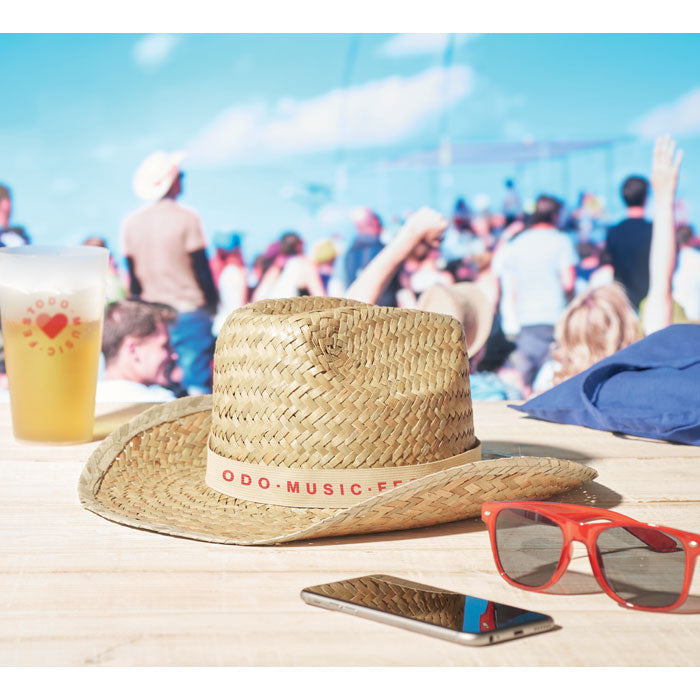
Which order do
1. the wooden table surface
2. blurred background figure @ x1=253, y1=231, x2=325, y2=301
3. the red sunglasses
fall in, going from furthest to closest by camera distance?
blurred background figure @ x1=253, y1=231, x2=325, y2=301 → the red sunglasses → the wooden table surface

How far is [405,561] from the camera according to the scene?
983 millimetres

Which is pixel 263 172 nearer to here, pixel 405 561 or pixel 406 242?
pixel 406 242

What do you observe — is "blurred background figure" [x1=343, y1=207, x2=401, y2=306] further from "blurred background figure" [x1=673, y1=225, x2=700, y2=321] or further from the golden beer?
the golden beer

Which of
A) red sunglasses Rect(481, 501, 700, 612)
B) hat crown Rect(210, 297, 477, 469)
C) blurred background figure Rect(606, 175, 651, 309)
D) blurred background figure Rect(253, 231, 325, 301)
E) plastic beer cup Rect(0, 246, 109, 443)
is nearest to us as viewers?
red sunglasses Rect(481, 501, 700, 612)

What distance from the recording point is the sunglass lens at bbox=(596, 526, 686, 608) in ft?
2.76

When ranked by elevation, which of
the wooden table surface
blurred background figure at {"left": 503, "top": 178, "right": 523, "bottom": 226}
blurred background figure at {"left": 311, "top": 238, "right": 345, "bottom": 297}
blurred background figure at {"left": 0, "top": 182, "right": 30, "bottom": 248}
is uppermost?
blurred background figure at {"left": 503, "top": 178, "right": 523, "bottom": 226}

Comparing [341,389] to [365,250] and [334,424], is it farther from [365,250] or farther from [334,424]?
[365,250]

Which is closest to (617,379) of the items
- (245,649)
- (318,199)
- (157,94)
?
(245,649)

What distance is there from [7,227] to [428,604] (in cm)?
334

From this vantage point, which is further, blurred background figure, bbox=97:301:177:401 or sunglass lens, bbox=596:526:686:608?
blurred background figure, bbox=97:301:177:401

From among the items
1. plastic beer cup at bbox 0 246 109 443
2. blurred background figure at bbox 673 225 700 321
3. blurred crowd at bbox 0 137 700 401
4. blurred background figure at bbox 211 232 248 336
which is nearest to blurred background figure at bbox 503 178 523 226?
blurred crowd at bbox 0 137 700 401

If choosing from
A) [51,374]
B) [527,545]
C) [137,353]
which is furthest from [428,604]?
[137,353]

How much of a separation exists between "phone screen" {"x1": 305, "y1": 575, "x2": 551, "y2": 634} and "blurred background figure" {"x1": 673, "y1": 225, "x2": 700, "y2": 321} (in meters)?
3.34

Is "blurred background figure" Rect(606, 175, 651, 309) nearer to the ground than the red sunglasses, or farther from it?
farther from it
